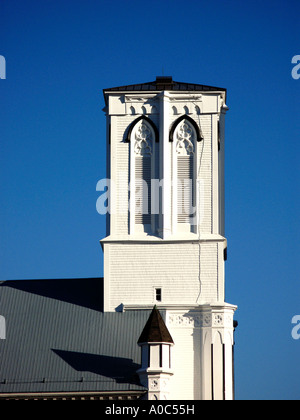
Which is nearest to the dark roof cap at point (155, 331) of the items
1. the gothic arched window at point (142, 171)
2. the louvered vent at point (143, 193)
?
the gothic arched window at point (142, 171)

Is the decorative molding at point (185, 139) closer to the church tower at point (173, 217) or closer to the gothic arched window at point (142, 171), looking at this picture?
the church tower at point (173, 217)

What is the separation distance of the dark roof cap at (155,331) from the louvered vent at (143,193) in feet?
20.3

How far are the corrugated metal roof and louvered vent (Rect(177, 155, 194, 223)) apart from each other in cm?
519

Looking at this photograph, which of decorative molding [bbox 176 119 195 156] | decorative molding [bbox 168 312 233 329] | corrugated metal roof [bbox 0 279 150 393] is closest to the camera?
corrugated metal roof [bbox 0 279 150 393]

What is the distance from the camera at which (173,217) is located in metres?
60.6

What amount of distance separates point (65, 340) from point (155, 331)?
17.7ft

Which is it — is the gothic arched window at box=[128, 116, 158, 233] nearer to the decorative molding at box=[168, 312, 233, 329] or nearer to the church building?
the church building

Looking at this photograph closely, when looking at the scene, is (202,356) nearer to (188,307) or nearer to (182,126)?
(188,307)

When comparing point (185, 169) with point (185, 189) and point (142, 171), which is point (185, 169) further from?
point (142, 171)

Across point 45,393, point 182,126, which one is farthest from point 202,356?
point 182,126

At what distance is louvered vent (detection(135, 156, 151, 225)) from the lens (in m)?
60.9

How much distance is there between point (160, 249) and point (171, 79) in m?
9.01

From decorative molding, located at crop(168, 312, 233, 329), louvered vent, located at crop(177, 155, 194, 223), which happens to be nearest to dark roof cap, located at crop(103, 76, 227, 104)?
louvered vent, located at crop(177, 155, 194, 223)

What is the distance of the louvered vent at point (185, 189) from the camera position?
60.7m
